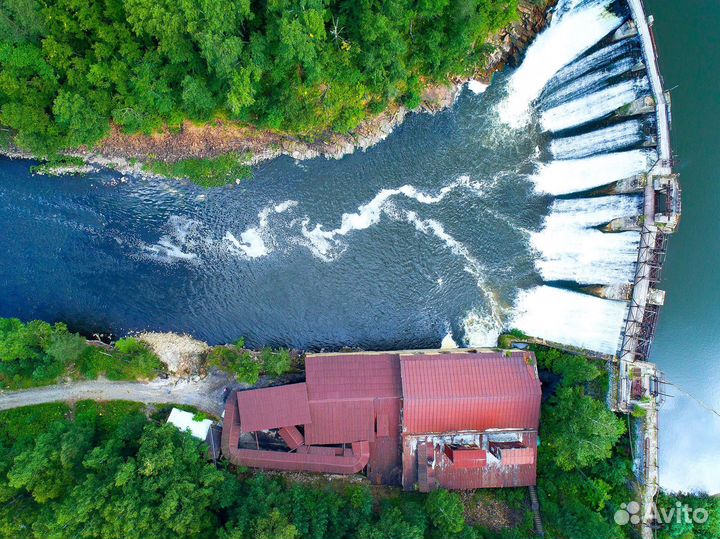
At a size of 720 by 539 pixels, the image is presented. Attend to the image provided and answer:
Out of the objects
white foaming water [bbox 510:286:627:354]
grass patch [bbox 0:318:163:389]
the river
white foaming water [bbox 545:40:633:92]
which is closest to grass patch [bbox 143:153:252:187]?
the river

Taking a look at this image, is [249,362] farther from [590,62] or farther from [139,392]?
[590,62]

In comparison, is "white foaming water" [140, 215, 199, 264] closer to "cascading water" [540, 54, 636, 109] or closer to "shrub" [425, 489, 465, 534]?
"shrub" [425, 489, 465, 534]

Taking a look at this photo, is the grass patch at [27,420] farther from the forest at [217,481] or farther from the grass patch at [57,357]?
the grass patch at [57,357]

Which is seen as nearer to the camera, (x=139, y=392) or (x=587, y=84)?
(x=139, y=392)

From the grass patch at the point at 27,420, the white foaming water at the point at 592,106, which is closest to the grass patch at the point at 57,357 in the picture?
the grass patch at the point at 27,420

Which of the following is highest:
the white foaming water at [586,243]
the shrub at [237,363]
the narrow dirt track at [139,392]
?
the white foaming water at [586,243]

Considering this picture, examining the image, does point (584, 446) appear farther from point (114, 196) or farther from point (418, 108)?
point (114, 196)

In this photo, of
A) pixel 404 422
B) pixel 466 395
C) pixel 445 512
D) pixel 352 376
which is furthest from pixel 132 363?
pixel 466 395
